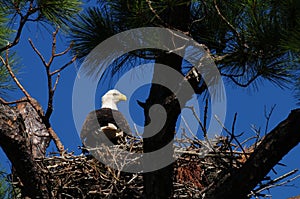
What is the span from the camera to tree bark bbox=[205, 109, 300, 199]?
10.1 feet

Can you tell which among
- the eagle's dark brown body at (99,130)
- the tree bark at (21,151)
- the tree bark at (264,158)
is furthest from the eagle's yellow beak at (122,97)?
the tree bark at (264,158)

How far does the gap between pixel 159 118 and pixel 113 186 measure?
0.99 m

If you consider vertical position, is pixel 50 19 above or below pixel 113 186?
above

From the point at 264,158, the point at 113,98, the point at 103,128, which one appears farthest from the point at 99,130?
the point at 264,158

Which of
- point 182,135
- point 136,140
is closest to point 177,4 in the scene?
point 182,135

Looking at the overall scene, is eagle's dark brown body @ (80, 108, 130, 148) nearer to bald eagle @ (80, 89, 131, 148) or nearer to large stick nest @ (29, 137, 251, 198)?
bald eagle @ (80, 89, 131, 148)

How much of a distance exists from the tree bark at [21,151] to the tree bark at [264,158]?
1.10 meters

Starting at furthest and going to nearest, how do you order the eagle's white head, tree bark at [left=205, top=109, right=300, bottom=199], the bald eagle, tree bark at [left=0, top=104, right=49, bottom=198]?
the eagle's white head < the bald eagle < tree bark at [left=0, top=104, right=49, bottom=198] < tree bark at [left=205, top=109, right=300, bottom=199]

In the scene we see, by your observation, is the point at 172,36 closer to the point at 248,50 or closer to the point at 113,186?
the point at 248,50

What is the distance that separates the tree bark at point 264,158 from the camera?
3.08 meters

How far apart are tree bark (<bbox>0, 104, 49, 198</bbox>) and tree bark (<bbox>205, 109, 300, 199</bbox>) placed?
1.10 metres

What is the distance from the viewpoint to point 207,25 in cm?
442

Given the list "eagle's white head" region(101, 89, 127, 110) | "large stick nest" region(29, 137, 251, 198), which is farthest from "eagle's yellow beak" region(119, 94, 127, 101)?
"large stick nest" region(29, 137, 251, 198)

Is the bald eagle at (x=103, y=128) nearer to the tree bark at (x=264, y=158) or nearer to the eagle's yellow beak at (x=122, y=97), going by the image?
the eagle's yellow beak at (x=122, y=97)
